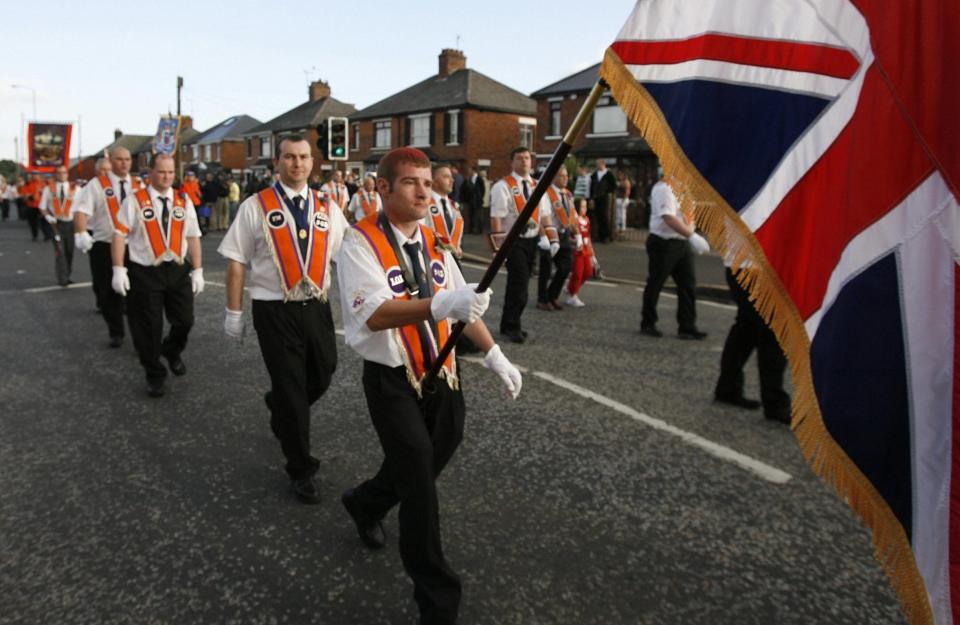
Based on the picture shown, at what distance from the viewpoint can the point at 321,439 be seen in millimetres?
4762

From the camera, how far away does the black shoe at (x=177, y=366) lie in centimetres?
639

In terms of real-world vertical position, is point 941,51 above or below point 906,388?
above

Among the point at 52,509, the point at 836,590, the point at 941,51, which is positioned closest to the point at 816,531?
the point at 836,590

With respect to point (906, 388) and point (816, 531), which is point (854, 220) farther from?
point (816, 531)

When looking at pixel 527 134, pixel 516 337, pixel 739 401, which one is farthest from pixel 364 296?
pixel 527 134

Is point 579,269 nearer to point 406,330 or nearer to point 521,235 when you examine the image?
point 521,235

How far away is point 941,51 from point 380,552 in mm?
2859

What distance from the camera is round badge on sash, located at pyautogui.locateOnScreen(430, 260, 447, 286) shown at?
10.3ft

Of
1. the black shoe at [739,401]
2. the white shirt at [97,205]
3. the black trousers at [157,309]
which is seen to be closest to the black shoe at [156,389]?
the black trousers at [157,309]

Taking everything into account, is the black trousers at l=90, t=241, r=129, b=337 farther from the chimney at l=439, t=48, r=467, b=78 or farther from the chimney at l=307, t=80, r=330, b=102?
the chimney at l=307, t=80, r=330, b=102

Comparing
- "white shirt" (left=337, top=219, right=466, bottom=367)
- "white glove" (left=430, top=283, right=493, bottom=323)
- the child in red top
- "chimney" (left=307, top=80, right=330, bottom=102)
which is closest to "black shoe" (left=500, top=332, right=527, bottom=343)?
the child in red top

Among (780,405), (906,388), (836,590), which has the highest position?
(906,388)

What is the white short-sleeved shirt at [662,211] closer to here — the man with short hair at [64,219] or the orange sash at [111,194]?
the orange sash at [111,194]

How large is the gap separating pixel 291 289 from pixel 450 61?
140ft
